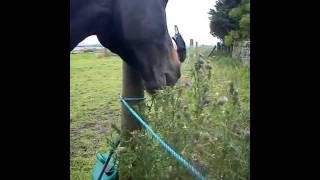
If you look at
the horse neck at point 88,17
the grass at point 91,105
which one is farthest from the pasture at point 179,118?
the horse neck at point 88,17

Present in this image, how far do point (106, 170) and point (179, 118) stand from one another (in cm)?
33

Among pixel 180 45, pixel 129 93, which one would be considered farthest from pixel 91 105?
pixel 180 45

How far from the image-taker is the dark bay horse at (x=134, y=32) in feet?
5.30

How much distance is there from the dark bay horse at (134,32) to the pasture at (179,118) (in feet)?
0.20

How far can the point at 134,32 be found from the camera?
1.67 m

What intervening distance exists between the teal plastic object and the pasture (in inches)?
0.9

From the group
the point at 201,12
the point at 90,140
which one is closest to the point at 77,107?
the point at 90,140

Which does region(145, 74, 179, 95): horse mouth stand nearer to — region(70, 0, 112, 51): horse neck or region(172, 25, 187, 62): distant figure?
region(172, 25, 187, 62): distant figure

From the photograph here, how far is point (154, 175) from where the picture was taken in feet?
5.08

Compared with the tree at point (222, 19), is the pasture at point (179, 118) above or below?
below

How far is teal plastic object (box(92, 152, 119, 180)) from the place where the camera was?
1605 mm

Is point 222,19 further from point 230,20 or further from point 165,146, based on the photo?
point 165,146

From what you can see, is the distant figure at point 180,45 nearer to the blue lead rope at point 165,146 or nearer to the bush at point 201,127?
the bush at point 201,127

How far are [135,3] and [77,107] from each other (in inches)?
17.6
